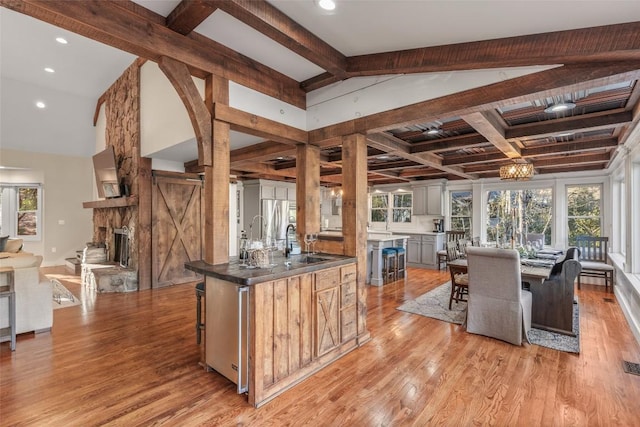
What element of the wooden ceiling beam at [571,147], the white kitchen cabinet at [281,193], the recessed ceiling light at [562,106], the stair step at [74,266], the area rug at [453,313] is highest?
the recessed ceiling light at [562,106]

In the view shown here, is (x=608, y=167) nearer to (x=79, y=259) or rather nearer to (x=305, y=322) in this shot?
(x=305, y=322)

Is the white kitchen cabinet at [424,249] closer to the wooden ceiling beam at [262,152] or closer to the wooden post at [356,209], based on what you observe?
the wooden ceiling beam at [262,152]

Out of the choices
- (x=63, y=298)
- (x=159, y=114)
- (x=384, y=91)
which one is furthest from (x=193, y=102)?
(x=63, y=298)

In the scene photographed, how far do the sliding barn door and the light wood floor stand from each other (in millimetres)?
2032

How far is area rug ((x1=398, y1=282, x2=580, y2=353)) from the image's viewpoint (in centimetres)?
330

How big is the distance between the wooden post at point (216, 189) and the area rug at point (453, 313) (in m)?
3.05

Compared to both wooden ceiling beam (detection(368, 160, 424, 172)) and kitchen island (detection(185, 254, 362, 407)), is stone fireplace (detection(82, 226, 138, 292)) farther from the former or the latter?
wooden ceiling beam (detection(368, 160, 424, 172))

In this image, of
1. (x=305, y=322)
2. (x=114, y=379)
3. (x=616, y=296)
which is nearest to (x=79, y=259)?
(x=114, y=379)

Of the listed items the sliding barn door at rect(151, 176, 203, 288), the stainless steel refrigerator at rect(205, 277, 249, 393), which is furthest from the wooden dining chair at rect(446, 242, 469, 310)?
the sliding barn door at rect(151, 176, 203, 288)

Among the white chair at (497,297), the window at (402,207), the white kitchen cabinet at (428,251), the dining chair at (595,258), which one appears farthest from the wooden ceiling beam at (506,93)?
the window at (402,207)

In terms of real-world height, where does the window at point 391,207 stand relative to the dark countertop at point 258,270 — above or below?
above

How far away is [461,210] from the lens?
829cm

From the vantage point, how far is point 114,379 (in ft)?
8.43

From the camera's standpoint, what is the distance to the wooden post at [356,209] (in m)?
3.26
